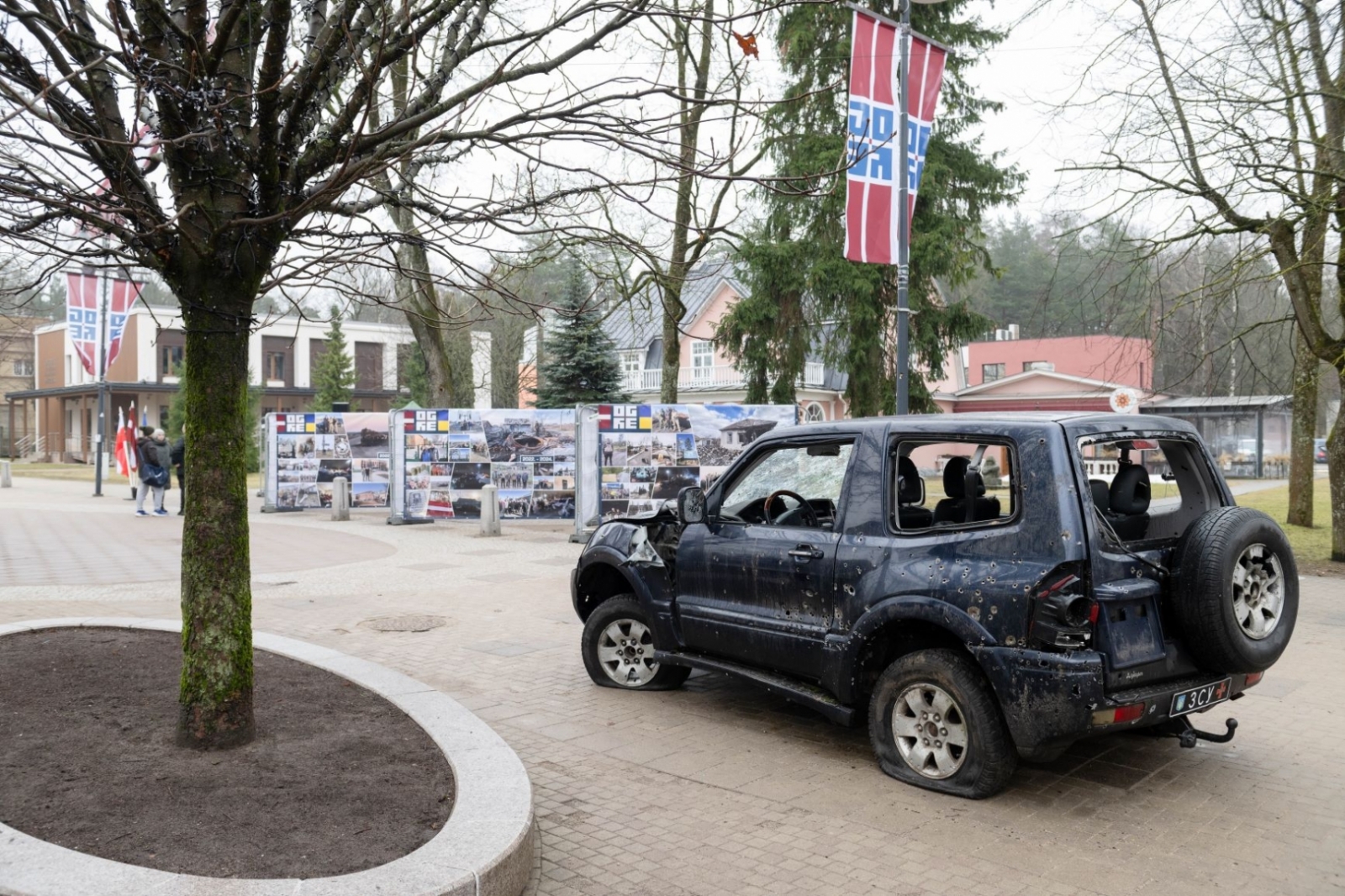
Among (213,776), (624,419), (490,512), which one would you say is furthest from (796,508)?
(490,512)

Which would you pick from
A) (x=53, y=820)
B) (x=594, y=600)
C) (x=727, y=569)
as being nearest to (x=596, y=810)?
(x=727, y=569)

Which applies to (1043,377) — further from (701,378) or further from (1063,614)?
(1063,614)

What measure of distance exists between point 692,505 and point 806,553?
103 centimetres

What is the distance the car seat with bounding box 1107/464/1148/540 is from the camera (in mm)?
5648

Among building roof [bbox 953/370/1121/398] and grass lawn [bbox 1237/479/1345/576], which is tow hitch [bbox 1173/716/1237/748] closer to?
grass lawn [bbox 1237/479/1345/576]

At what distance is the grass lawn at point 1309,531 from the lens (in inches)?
574

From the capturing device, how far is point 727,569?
6.46 metres

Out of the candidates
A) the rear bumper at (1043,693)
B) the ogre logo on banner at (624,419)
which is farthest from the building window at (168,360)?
the rear bumper at (1043,693)

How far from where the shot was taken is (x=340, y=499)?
2098 cm

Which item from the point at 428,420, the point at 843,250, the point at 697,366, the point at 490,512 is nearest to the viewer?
the point at 490,512

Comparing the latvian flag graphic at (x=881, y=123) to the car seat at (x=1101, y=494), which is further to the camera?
the latvian flag graphic at (x=881, y=123)

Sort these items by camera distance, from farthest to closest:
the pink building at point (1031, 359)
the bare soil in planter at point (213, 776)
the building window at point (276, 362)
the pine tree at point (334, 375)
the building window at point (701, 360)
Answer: the building window at point (276, 362) < the pine tree at point (334, 375) < the pink building at point (1031, 359) < the building window at point (701, 360) < the bare soil in planter at point (213, 776)

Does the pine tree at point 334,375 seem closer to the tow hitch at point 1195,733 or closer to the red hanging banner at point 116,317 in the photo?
the red hanging banner at point 116,317

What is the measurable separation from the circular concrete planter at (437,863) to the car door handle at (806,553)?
196 centimetres
